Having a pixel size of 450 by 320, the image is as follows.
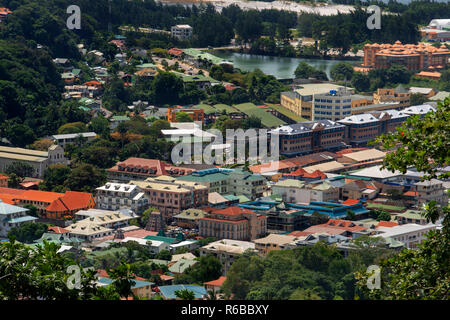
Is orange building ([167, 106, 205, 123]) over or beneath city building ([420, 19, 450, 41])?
beneath

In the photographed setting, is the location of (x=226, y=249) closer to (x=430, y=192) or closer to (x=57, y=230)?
(x=57, y=230)

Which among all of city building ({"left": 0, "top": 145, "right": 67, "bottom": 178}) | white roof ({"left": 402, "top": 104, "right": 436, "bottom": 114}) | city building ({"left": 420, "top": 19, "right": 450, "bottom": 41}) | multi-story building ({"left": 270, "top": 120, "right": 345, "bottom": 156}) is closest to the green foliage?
city building ({"left": 0, "top": 145, "right": 67, "bottom": 178})

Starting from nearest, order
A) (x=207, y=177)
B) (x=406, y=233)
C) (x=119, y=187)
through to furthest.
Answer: (x=406, y=233)
(x=119, y=187)
(x=207, y=177)

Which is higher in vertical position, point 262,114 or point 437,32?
point 437,32

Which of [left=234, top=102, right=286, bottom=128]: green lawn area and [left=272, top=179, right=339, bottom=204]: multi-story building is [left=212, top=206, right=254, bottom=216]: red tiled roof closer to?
[left=272, top=179, right=339, bottom=204]: multi-story building

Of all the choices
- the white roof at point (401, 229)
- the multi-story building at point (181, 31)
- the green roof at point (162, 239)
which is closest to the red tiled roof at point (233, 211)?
the green roof at point (162, 239)

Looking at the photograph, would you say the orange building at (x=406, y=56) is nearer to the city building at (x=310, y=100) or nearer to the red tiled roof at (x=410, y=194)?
the city building at (x=310, y=100)

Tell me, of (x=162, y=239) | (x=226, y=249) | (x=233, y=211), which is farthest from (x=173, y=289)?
(x=233, y=211)

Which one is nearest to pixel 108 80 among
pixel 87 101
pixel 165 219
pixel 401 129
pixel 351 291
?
pixel 87 101
